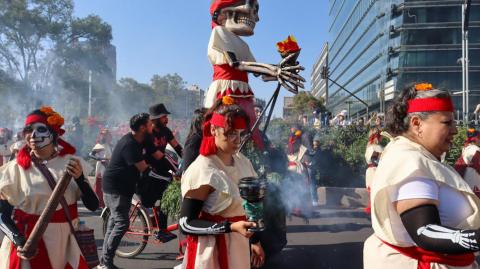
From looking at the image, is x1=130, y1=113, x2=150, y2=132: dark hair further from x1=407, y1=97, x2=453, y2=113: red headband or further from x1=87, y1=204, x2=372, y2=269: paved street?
x1=407, y1=97, x2=453, y2=113: red headband

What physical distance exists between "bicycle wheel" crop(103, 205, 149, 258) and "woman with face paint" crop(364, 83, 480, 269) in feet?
14.5

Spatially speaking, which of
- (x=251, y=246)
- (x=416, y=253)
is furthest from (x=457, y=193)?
(x=251, y=246)

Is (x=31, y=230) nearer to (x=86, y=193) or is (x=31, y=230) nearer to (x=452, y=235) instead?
(x=86, y=193)

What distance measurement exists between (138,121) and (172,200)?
1090 millimetres

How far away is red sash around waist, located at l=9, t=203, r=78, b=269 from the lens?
335 centimetres

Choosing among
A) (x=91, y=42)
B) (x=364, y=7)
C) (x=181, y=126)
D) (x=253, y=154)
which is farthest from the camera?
(x=364, y=7)

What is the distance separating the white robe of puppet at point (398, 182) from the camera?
6.97ft

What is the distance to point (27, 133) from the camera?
11.8 feet

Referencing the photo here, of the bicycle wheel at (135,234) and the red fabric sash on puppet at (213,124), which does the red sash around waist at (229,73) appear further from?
the bicycle wheel at (135,234)

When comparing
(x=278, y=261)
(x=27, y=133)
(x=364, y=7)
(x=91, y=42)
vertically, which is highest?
(x=364, y=7)

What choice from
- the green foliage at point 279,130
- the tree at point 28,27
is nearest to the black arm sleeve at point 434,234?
the green foliage at point 279,130

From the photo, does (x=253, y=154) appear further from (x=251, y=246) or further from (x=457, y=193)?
(x=457, y=193)

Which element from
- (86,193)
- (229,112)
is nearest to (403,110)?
(229,112)

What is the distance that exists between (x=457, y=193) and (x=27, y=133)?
9.58ft
